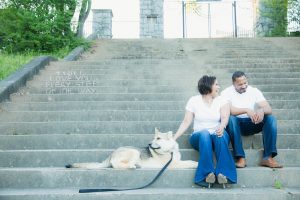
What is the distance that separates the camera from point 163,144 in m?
4.77

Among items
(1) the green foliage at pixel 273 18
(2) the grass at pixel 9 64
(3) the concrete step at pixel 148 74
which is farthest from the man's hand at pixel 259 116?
(1) the green foliage at pixel 273 18

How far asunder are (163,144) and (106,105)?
2553 mm

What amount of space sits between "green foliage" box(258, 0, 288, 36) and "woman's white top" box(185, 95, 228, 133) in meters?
12.9

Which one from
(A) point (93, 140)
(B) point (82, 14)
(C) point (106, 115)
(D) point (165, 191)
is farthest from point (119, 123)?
(B) point (82, 14)

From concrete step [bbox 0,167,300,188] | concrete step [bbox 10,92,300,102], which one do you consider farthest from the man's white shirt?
concrete step [bbox 10,92,300,102]

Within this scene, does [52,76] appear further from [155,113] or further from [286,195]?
[286,195]

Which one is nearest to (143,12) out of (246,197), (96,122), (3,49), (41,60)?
(3,49)

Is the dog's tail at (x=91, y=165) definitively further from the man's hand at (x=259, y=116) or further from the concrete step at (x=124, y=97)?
the concrete step at (x=124, y=97)

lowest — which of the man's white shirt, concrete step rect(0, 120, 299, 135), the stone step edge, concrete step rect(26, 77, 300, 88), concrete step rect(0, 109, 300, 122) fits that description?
the stone step edge

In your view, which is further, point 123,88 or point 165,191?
point 123,88

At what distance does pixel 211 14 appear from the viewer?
19594mm

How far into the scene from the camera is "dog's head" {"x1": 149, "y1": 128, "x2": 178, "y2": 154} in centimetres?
476

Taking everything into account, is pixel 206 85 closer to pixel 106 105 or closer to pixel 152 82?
pixel 106 105

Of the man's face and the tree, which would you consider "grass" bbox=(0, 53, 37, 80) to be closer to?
the tree
